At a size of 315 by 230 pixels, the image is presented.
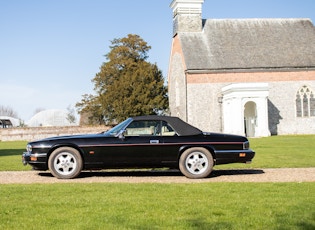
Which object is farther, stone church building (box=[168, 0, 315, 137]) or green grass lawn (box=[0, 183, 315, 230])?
stone church building (box=[168, 0, 315, 137])

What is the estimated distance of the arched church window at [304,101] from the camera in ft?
136

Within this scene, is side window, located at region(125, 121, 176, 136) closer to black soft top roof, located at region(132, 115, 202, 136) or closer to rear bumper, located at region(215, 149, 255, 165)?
black soft top roof, located at region(132, 115, 202, 136)

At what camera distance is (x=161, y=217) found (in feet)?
18.2

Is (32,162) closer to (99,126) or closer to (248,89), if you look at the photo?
(248,89)

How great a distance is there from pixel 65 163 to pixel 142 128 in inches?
69.9


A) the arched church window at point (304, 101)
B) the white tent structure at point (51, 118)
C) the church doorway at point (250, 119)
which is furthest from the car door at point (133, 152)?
the white tent structure at point (51, 118)

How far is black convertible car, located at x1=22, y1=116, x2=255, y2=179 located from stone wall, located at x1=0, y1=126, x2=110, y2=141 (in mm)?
40098

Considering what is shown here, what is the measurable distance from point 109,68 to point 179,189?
145ft

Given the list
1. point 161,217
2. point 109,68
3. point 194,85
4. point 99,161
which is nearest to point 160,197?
point 161,217

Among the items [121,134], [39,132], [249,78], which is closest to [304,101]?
[249,78]

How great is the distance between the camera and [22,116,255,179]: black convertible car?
9.73m

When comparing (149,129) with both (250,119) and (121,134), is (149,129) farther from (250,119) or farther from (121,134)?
(250,119)

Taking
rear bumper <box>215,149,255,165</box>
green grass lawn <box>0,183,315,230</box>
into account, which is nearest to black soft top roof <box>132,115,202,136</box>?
rear bumper <box>215,149,255,165</box>

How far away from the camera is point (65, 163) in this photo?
984 cm
